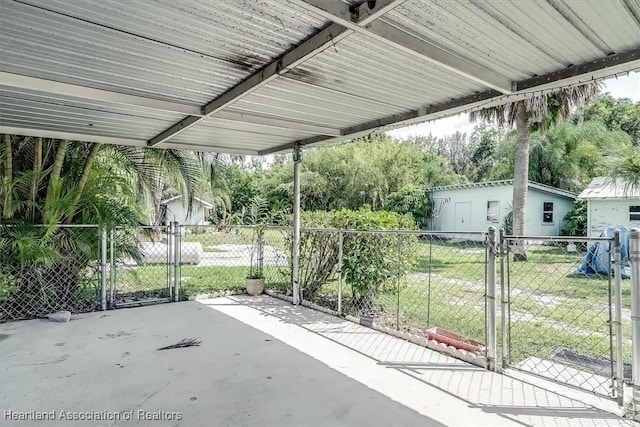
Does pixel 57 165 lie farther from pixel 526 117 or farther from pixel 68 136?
pixel 526 117

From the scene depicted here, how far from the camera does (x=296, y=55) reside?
2621 mm

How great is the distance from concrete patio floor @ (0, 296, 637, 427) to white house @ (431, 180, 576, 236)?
1427 centimetres

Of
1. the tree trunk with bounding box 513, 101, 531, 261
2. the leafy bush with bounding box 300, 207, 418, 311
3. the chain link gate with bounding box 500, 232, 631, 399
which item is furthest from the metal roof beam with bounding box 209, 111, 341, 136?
the tree trunk with bounding box 513, 101, 531, 261

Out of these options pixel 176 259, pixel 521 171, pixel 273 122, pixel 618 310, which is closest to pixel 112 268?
pixel 176 259

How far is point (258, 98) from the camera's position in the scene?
3.63m

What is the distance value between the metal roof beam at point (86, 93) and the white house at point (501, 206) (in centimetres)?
1518

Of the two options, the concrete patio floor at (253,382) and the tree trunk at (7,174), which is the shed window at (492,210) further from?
the tree trunk at (7,174)

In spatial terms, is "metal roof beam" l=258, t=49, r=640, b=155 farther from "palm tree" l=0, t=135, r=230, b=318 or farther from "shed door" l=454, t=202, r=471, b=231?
"shed door" l=454, t=202, r=471, b=231

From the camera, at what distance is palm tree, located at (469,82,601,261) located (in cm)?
1074

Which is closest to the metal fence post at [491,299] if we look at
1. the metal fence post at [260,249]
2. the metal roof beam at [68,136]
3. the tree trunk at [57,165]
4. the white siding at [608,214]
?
the metal fence post at [260,249]

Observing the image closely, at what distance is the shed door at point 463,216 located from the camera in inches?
698

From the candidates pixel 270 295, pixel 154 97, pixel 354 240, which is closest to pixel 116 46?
pixel 154 97

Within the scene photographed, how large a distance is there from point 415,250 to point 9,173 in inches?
222

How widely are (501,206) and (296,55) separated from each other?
52.6 feet
